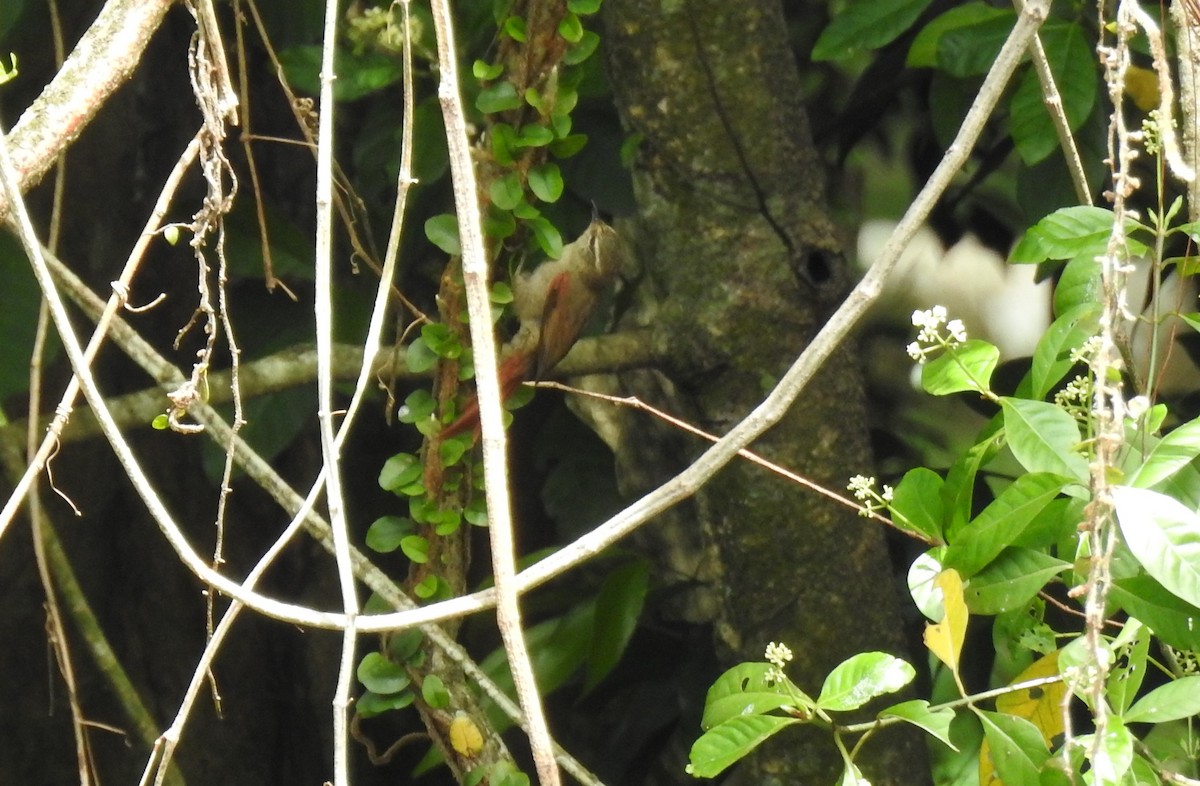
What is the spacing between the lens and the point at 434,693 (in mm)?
1235

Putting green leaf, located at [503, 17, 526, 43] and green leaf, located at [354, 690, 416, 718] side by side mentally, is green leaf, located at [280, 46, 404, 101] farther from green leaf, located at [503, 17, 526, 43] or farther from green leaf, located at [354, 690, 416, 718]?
green leaf, located at [354, 690, 416, 718]

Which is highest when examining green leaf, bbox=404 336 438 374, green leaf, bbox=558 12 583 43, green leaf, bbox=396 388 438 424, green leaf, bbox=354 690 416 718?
green leaf, bbox=558 12 583 43

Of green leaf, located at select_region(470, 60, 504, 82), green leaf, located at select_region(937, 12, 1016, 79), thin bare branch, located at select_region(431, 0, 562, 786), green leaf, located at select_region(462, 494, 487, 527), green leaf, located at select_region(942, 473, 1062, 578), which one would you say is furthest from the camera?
green leaf, located at select_region(937, 12, 1016, 79)

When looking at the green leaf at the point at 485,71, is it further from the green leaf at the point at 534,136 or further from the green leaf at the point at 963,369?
the green leaf at the point at 963,369

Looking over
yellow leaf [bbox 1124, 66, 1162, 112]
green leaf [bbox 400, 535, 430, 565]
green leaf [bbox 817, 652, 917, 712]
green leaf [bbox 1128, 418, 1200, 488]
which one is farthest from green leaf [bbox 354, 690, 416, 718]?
yellow leaf [bbox 1124, 66, 1162, 112]

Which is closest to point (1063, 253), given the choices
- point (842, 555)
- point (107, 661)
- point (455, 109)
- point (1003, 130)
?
point (455, 109)

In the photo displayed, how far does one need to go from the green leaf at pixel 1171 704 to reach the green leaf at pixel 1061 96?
0.73m

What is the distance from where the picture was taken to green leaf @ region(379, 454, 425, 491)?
127 cm

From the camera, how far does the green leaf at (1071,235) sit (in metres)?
0.88

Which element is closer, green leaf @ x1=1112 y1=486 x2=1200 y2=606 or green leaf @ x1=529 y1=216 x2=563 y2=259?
green leaf @ x1=1112 y1=486 x2=1200 y2=606

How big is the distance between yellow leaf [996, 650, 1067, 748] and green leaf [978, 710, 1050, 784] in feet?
0.50

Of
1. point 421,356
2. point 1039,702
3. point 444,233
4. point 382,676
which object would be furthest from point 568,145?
point 1039,702

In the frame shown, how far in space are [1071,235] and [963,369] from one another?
0.15 meters

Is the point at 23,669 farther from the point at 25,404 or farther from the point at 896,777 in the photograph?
the point at 896,777
